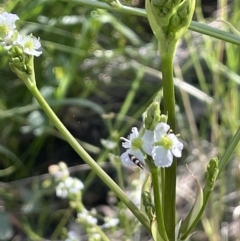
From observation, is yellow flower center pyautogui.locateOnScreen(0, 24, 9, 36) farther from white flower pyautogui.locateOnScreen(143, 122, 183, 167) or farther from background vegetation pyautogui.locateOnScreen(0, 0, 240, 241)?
background vegetation pyautogui.locateOnScreen(0, 0, 240, 241)

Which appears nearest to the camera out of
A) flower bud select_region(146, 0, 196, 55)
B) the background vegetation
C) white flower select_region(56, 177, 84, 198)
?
flower bud select_region(146, 0, 196, 55)

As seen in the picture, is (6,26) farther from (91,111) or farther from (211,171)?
(91,111)

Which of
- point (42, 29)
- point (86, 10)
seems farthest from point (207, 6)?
point (42, 29)

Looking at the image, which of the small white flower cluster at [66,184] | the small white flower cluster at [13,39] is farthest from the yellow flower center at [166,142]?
the small white flower cluster at [66,184]

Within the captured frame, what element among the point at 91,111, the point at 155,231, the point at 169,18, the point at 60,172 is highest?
the point at 91,111

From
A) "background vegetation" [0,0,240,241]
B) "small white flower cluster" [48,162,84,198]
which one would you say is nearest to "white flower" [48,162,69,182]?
"small white flower cluster" [48,162,84,198]

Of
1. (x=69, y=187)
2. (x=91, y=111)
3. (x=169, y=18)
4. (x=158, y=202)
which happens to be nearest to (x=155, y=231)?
(x=158, y=202)

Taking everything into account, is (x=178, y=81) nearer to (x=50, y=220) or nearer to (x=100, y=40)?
(x=100, y=40)

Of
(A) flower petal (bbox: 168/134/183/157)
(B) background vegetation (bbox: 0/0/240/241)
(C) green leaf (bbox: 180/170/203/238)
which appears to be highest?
(B) background vegetation (bbox: 0/0/240/241)
